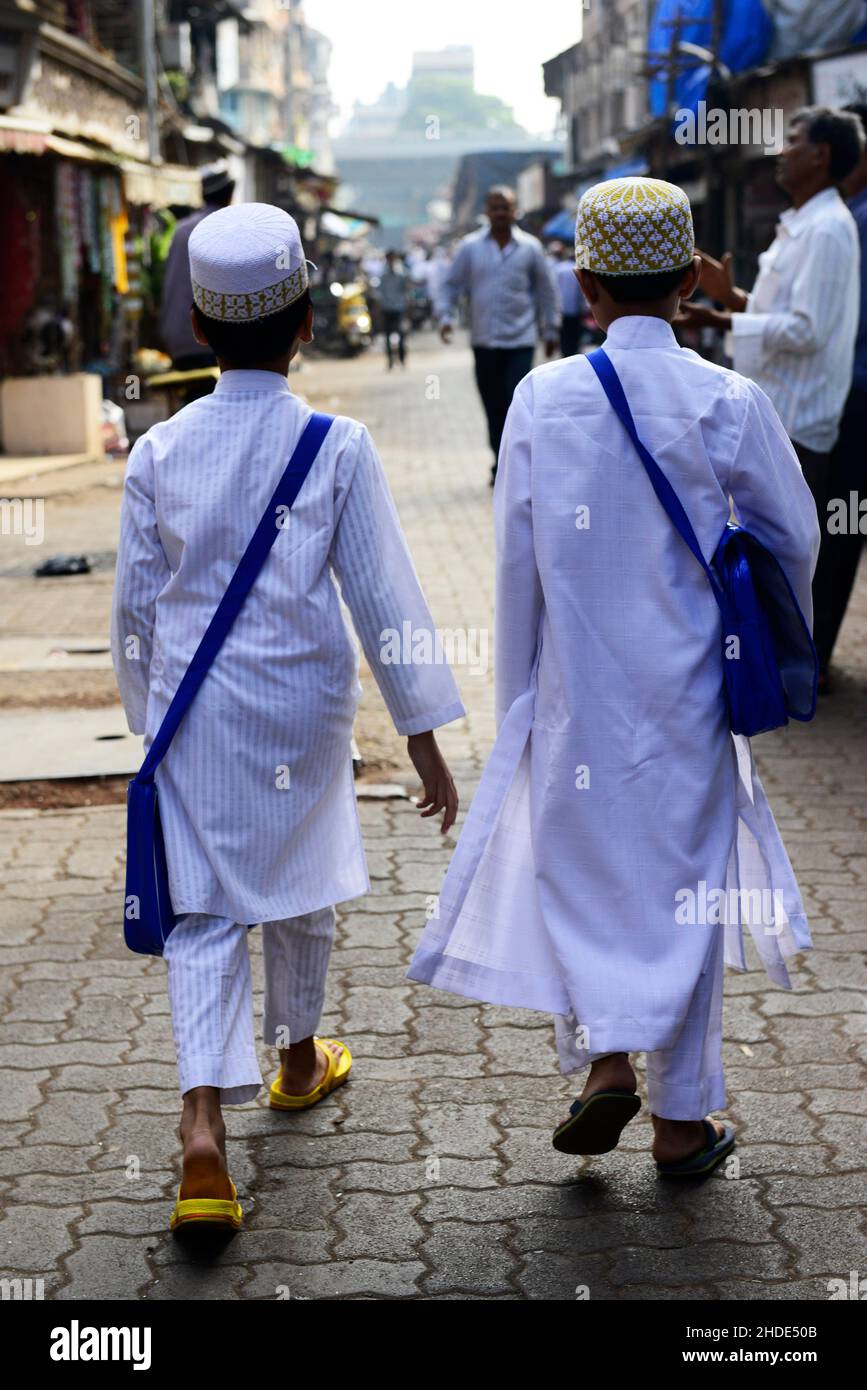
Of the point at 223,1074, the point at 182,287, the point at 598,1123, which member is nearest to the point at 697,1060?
the point at 598,1123

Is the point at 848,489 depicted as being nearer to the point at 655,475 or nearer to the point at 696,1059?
the point at 655,475

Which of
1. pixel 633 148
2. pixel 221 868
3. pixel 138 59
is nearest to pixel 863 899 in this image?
pixel 221 868

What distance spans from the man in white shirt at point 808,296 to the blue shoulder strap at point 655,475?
3.02 metres

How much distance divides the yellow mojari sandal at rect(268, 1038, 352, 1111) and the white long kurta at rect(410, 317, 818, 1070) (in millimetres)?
624

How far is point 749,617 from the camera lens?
3.08 metres

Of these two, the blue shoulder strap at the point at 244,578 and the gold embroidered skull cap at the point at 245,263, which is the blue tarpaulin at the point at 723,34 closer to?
the gold embroidered skull cap at the point at 245,263

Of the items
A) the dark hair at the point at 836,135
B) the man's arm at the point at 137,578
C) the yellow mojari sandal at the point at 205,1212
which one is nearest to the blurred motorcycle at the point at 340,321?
the dark hair at the point at 836,135

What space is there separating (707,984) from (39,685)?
4.82 metres

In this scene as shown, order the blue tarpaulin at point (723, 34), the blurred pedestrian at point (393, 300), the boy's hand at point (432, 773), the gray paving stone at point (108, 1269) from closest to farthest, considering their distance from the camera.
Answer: the gray paving stone at point (108, 1269) < the boy's hand at point (432, 773) < the blue tarpaulin at point (723, 34) < the blurred pedestrian at point (393, 300)

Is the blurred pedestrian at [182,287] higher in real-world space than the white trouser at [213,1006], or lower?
higher

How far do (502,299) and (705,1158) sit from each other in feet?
31.5

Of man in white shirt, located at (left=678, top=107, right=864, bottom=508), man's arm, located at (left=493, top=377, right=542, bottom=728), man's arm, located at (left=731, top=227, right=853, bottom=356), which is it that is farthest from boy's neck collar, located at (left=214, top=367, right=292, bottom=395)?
man's arm, located at (left=731, top=227, right=853, bottom=356)

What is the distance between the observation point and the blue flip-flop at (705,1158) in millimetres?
3283

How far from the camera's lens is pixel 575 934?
313 centimetres
